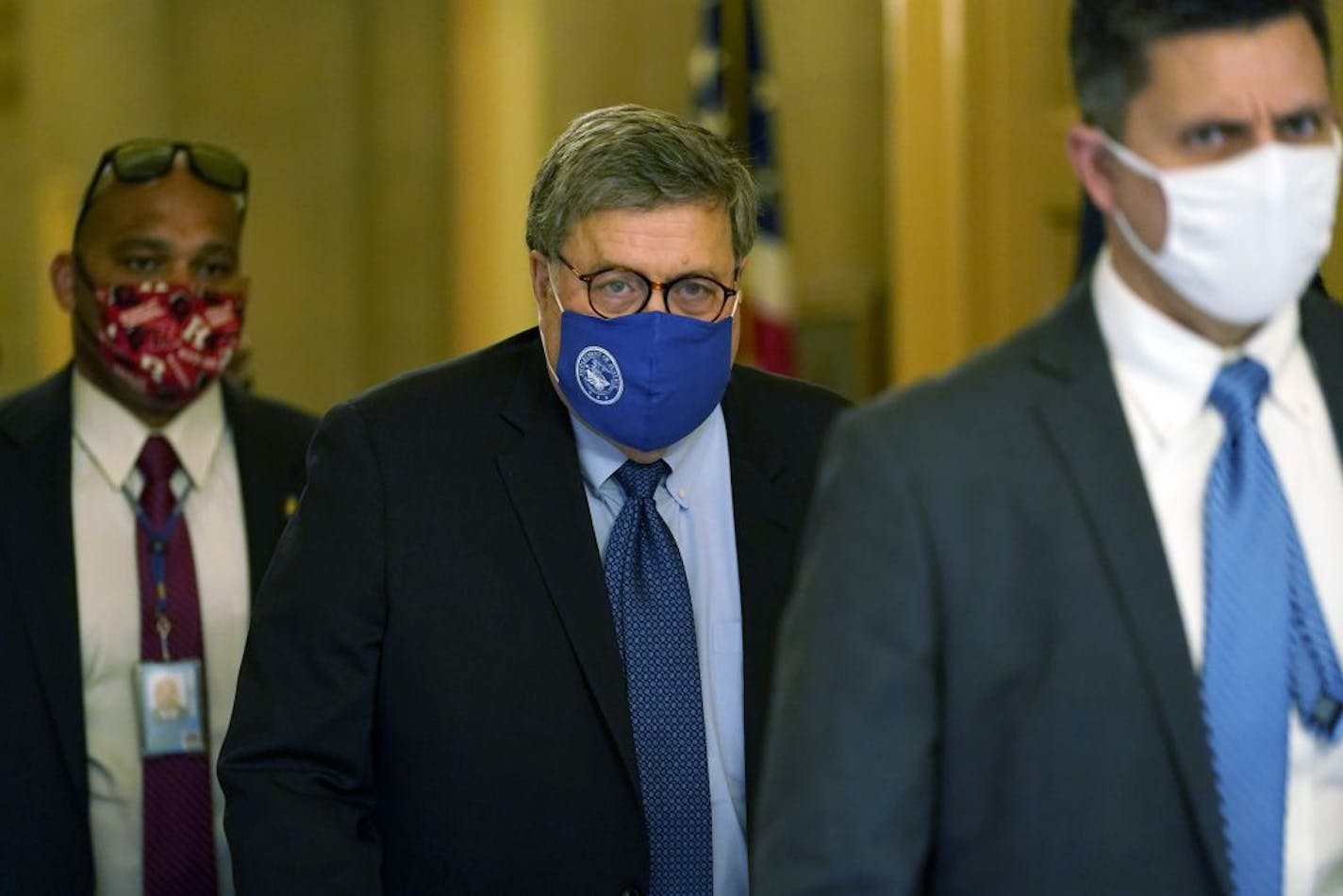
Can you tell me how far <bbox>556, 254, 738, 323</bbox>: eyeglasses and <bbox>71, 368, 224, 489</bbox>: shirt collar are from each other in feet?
4.26

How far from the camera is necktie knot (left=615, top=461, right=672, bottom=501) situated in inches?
126

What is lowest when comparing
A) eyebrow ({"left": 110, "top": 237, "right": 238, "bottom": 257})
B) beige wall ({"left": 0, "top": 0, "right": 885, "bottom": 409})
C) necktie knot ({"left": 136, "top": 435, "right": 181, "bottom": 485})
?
necktie knot ({"left": 136, "top": 435, "right": 181, "bottom": 485})

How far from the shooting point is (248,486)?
4.16 metres

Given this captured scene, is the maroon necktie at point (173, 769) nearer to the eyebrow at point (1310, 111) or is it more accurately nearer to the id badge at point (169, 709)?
the id badge at point (169, 709)

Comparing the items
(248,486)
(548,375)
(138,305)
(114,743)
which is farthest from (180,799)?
(548,375)

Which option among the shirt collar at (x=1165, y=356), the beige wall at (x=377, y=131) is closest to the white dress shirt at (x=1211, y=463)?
the shirt collar at (x=1165, y=356)

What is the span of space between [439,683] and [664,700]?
1.02 feet

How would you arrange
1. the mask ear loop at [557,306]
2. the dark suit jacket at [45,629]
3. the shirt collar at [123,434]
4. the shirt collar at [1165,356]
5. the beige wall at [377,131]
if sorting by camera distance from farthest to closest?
the beige wall at [377,131] < the shirt collar at [123,434] < the dark suit jacket at [45,629] < the mask ear loop at [557,306] < the shirt collar at [1165,356]

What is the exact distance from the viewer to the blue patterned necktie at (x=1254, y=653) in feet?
7.01

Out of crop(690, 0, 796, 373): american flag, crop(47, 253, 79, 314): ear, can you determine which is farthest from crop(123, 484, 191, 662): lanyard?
crop(690, 0, 796, 373): american flag

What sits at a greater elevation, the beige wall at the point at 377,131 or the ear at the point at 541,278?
the beige wall at the point at 377,131

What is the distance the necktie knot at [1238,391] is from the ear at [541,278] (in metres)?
1.22

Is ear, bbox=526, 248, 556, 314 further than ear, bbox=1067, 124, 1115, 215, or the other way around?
ear, bbox=526, 248, 556, 314

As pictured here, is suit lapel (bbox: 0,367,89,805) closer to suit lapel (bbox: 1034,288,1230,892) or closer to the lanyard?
the lanyard
